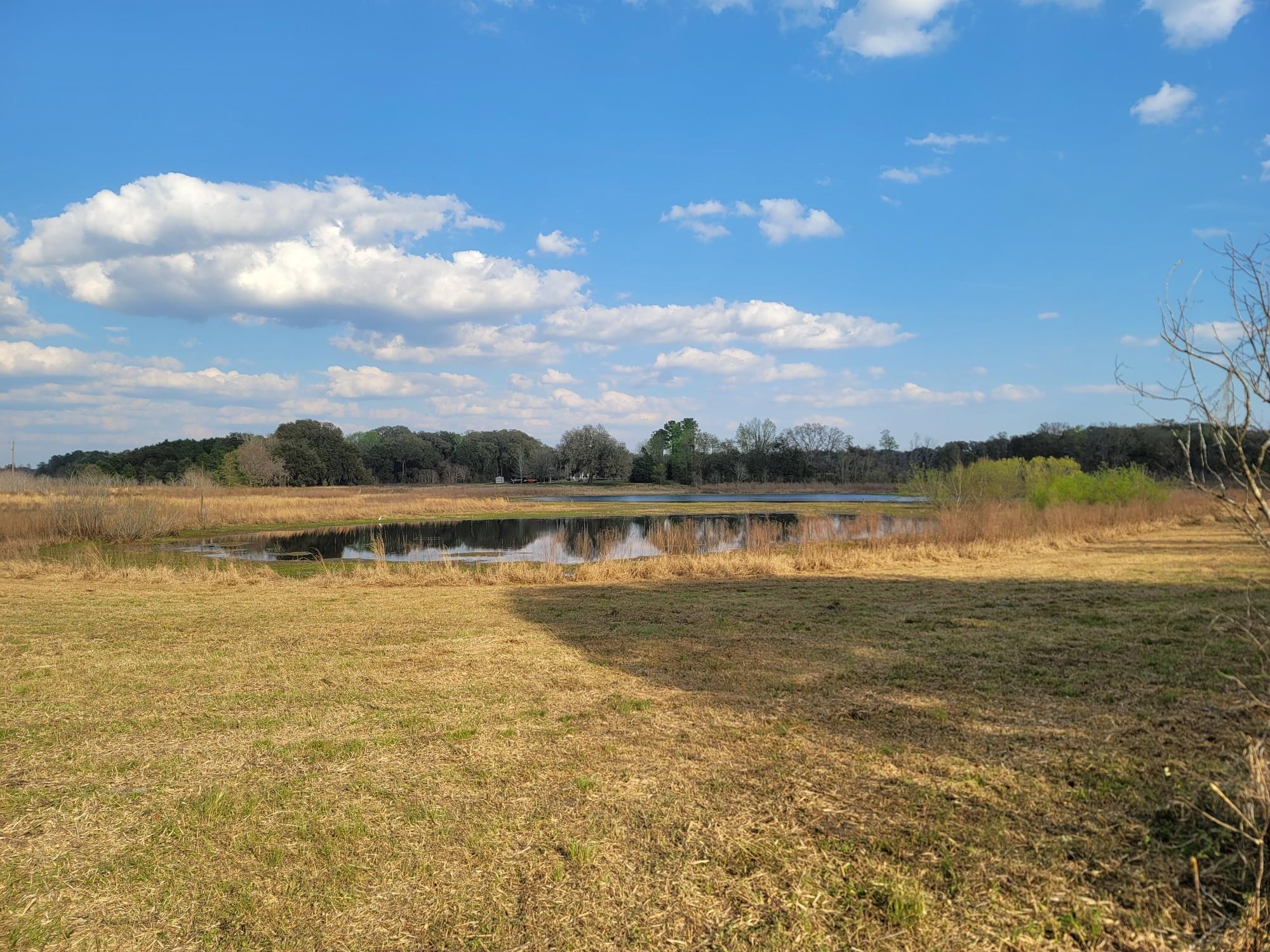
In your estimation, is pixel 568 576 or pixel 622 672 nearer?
pixel 622 672

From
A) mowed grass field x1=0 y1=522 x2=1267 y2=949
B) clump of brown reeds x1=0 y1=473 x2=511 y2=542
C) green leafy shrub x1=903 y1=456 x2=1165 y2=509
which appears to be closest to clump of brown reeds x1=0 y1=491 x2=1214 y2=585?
green leafy shrub x1=903 y1=456 x2=1165 y2=509

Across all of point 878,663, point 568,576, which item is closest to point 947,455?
point 568,576

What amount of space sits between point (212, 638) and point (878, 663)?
320 inches

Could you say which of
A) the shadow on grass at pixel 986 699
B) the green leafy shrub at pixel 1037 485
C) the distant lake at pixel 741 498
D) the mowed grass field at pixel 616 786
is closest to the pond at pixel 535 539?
the green leafy shrub at pixel 1037 485

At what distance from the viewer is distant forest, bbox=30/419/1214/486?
73.1 metres

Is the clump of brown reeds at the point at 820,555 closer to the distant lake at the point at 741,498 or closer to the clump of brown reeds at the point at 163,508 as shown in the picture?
the clump of brown reeds at the point at 163,508

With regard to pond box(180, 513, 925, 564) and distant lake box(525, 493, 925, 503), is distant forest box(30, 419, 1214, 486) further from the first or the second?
pond box(180, 513, 925, 564)

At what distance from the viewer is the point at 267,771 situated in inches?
198

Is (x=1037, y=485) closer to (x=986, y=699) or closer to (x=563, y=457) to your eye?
(x=986, y=699)

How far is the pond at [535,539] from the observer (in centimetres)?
2361

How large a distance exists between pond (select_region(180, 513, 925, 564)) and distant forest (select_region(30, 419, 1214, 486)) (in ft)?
94.7

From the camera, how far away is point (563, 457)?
11294cm

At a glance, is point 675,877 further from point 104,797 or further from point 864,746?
point 104,797

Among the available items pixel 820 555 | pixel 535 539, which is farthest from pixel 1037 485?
pixel 535 539
